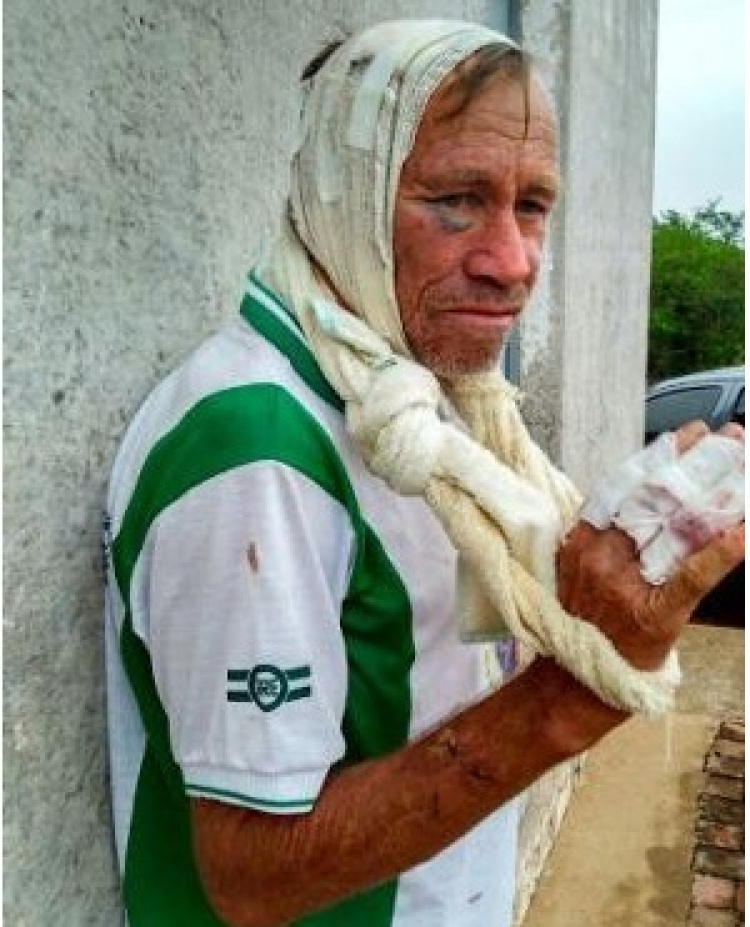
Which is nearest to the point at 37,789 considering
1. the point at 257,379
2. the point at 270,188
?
the point at 257,379

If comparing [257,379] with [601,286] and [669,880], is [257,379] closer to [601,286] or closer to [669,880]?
[669,880]

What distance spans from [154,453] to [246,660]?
267 millimetres

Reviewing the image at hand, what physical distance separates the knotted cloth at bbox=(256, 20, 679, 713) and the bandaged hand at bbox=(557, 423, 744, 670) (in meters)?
0.02

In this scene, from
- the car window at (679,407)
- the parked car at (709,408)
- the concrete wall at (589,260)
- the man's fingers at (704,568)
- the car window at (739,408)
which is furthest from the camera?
the car window at (679,407)

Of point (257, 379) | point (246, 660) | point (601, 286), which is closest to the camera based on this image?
point (246, 660)

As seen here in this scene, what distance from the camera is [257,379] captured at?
3.96 feet

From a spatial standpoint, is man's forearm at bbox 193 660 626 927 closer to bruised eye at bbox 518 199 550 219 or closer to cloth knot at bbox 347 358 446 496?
cloth knot at bbox 347 358 446 496

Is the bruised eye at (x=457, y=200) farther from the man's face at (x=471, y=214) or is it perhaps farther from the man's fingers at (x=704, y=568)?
the man's fingers at (x=704, y=568)

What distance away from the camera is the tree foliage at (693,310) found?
1603 cm

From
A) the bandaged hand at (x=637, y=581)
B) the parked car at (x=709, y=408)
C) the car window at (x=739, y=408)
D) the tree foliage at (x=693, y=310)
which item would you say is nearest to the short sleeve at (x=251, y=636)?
the bandaged hand at (x=637, y=581)

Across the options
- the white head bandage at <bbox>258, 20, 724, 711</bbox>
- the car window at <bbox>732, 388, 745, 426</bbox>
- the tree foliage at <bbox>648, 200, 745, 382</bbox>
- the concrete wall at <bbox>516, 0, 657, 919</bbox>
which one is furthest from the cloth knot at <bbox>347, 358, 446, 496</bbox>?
the tree foliage at <bbox>648, 200, 745, 382</bbox>

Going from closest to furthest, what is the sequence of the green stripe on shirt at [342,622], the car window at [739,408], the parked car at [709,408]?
1. the green stripe on shirt at [342,622]
2. the parked car at [709,408]
3. the car window at [739,408]

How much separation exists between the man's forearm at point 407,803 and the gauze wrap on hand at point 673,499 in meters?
0.17

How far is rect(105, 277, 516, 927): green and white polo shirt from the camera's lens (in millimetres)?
1101
